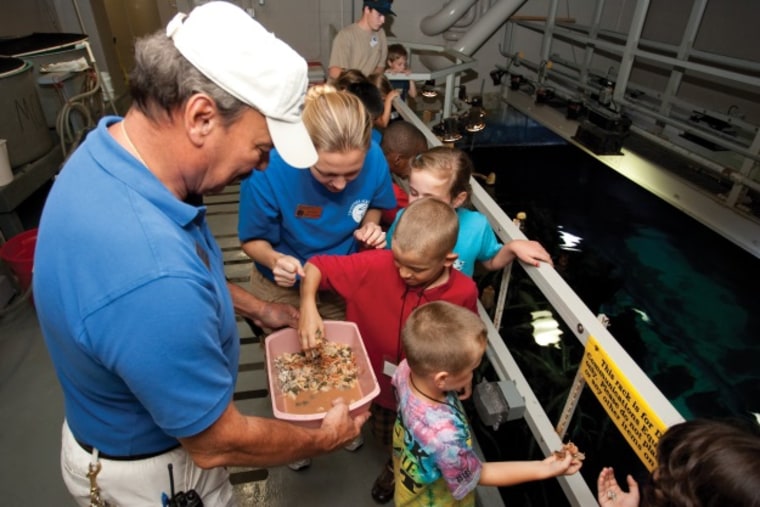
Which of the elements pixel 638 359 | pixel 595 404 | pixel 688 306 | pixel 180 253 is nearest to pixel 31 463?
pixel 180 253

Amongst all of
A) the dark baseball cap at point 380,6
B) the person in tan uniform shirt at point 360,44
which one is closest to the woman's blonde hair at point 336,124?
the person in tan uniform shirt at point 360,44

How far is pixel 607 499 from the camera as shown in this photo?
101 cm

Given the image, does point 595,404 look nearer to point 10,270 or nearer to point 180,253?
point 180,253

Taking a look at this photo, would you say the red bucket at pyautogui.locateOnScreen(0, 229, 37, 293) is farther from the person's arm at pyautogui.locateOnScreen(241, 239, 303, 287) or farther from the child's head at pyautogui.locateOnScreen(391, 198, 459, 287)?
the child's head at pyautogui.locateOnScreen(391, 198, 459, 287)

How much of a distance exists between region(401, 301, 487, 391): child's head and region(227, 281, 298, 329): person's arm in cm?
65

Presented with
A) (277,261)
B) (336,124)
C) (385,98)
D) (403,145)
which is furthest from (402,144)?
(277,261)

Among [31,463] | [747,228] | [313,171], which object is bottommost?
[31,463]

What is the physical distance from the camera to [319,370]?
164 centimetres

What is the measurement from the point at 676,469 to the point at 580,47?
8334 millimetres

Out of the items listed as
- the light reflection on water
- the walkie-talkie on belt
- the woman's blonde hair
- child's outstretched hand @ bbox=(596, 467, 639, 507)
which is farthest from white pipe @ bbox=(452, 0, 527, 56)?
the walkie-talkie on belt

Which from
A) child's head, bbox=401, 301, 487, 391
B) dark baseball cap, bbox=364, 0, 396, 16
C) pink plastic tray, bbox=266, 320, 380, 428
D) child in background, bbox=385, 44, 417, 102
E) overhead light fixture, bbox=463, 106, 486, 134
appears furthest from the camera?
child in background, bbox=385, 44, 417, 102

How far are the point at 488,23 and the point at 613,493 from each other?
6225mm

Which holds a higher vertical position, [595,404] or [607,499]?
[607,499]

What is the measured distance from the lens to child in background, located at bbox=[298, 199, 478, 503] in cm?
131
